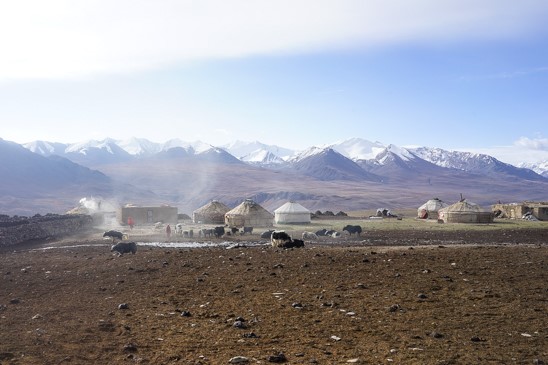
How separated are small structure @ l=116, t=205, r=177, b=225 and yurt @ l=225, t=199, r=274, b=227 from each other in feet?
33.5

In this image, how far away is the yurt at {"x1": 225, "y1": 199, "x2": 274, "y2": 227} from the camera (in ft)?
170

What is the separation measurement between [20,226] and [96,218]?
21.3 m

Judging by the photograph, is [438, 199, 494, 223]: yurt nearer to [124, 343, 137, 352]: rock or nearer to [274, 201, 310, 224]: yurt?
[274, 201, 310, 224]: yurt

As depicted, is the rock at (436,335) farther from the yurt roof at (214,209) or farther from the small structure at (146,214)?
the small structure at (146,214)

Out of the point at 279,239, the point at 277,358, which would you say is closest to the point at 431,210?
the point at 279,239

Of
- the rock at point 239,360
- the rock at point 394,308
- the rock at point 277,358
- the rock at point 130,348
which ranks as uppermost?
the rock at point 394,308

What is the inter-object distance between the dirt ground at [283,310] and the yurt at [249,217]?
Answer: 1230 inches

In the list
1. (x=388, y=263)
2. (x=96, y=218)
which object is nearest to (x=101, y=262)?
(x=388, y=263)

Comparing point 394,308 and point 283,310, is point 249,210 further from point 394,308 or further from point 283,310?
point 394,308

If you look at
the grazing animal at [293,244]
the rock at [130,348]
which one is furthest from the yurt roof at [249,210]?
the rock at [130,348]

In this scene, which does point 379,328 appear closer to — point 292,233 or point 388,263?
point 388,263

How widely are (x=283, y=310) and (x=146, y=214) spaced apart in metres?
49.4

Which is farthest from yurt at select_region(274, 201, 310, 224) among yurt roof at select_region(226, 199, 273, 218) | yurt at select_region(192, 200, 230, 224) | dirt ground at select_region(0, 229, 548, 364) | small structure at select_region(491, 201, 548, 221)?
dirt ground at select_region(0, 229, 548, 364)

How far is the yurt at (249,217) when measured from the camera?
51750 millimetres
